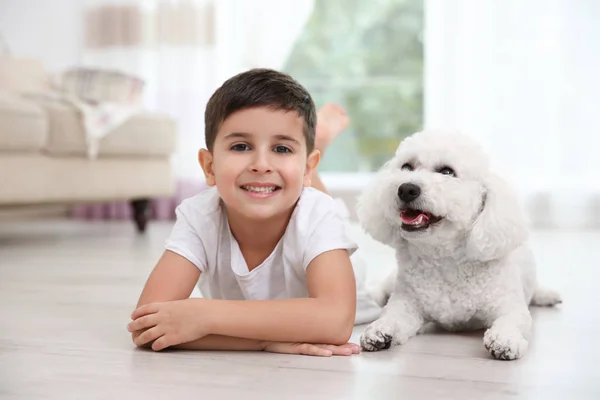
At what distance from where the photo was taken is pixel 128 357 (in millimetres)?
1105

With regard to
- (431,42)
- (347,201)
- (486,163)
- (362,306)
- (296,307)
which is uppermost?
(431,42)

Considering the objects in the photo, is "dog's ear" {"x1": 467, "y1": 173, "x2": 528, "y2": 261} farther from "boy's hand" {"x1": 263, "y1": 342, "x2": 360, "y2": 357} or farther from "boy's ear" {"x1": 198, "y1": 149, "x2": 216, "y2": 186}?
"boy's ear" {"x1": 198, "y1": 149, "x2": 216, "y2": 186}

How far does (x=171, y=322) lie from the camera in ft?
3.62

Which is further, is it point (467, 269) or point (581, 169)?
point (581, 169)

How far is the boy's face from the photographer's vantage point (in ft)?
3.79

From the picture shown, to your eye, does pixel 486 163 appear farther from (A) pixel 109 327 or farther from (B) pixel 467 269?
(A) pixel 109 327

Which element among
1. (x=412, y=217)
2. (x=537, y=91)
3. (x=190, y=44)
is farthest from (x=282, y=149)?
(x=190, y=44)

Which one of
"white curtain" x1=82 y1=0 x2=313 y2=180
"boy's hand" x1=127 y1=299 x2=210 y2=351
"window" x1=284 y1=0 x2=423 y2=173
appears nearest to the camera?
"boy's hand" x1=127 y1=299 x2=210 y2=351

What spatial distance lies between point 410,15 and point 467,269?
3024mm

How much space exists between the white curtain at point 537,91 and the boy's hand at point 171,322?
2.70m

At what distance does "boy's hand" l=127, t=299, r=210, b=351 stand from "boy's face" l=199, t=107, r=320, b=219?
178 millimetres

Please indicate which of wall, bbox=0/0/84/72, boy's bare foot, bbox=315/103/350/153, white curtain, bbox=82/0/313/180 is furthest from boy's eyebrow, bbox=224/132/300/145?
wall, bbox=0/0/84/72

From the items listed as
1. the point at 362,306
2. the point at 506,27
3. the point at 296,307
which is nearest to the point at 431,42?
the point at 506,27

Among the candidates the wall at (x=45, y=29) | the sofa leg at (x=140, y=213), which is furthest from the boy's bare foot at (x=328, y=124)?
the wall at (x=45, y=29)
